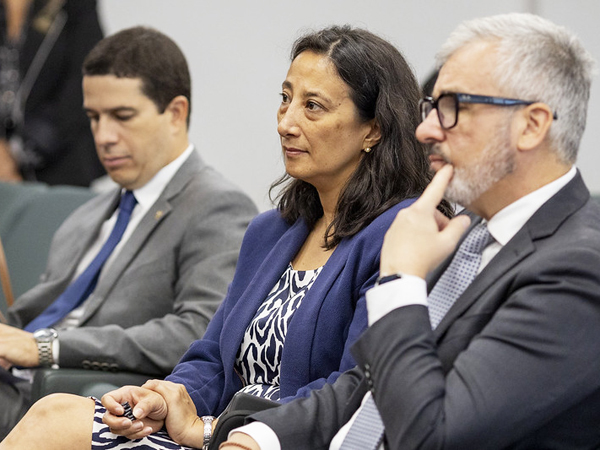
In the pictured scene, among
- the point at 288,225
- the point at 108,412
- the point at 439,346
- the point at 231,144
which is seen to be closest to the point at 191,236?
the point at 288,225

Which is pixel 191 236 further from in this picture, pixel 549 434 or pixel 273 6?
pixel 273 6

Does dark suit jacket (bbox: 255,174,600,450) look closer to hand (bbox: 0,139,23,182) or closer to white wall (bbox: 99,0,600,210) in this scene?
hand (bbox: 0,139,23,182)

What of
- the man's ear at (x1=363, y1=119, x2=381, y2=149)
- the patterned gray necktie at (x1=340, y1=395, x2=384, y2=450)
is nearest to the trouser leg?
the man's ear at (x1=363, y1=119, x2=381, y2=149)

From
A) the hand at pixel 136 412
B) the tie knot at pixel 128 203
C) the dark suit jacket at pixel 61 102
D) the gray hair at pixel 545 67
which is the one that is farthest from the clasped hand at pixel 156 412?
the dark suit jacket at pixel 61 102

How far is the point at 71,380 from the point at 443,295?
56.4 inches

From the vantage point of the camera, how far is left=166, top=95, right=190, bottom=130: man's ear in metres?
3.41

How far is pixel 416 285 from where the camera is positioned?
168cm

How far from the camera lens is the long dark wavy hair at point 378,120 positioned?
7.66ft

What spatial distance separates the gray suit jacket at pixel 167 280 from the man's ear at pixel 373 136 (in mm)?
823

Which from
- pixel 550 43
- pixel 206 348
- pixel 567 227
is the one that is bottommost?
pixel 206 348

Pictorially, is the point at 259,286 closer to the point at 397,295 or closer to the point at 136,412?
the point at 136,412

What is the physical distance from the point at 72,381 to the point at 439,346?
147cm

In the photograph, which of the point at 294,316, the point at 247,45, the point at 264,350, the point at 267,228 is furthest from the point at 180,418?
the point at 247,45

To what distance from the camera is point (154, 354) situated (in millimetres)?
2965
